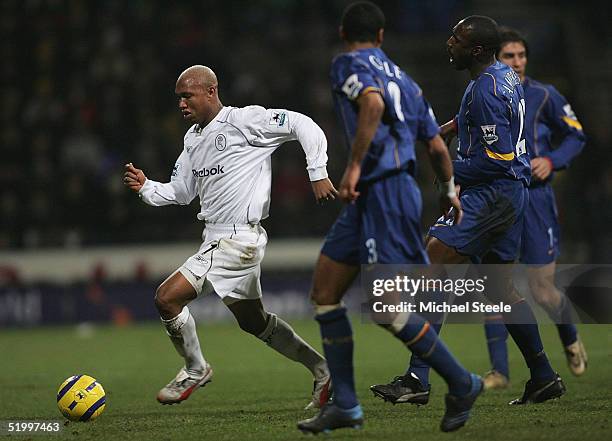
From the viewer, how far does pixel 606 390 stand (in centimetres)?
757

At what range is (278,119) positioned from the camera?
23.4ft

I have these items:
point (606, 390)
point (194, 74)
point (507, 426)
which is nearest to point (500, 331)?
point (606, 390)

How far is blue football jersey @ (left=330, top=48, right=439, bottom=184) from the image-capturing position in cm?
564

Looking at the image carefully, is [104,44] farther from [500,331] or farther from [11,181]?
[500,331]

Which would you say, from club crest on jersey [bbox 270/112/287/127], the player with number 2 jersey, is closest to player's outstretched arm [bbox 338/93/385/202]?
the player with number 2 jersey

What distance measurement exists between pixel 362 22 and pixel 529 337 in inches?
101

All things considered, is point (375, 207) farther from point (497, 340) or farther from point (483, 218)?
point (497, 340)

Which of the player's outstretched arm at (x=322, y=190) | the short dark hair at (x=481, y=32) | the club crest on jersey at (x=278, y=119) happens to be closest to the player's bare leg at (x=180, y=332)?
the player's outstretched arm at (x=322, y=190)

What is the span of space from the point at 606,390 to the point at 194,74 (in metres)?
3.66

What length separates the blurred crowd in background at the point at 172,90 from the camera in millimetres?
15805

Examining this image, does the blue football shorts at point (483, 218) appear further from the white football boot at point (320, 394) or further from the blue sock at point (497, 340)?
the white football boot at point (320, 394)

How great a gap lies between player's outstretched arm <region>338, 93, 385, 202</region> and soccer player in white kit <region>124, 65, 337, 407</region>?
1.43 metres

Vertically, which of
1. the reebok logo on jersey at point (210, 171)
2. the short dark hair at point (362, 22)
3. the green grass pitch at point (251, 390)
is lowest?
the green grass pitch at point (251, 390)

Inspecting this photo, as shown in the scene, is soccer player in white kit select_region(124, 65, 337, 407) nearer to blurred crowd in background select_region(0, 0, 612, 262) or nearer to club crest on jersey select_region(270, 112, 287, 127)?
club crest on jersey select_region(270, 112, 287, 127)
